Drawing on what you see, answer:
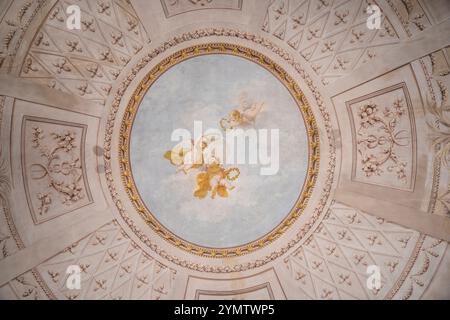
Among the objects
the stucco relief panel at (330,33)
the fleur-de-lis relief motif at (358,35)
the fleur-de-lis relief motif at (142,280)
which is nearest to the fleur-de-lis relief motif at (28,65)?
the stucco relief panel at (330,33)

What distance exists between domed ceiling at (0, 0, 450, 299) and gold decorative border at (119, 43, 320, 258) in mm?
40

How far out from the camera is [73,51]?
10.4m

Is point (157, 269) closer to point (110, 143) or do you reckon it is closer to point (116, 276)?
point (116, 276)

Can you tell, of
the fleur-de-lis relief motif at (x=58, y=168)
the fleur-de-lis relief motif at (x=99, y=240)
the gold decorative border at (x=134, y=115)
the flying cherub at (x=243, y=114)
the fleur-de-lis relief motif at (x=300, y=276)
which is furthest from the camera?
the fleur-de-lis relief motif at (x=300, y=276)

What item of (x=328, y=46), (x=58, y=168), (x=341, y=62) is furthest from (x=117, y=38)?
(x=341, y=62)

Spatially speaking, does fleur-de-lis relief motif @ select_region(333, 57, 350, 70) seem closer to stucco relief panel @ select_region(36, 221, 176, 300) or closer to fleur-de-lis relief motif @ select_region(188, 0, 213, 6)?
fleur-de-lis relief motif @ select_region(188, 0, 213, 6)

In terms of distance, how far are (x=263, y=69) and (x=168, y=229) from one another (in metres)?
5.39

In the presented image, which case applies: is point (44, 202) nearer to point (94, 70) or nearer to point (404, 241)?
point (94, 70)

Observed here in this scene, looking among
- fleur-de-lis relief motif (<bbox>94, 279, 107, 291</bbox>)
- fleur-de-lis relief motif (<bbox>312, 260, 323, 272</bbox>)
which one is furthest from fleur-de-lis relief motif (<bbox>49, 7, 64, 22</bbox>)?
fleur-de-lis relief motif (<bbox>312, 260, 323, 272</bbox>)

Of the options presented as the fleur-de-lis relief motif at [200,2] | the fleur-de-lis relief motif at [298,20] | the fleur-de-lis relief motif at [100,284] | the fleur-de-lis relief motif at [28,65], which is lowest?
the fleur-de-lis relief motif at [100,284]

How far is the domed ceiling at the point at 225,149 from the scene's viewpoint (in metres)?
10.2

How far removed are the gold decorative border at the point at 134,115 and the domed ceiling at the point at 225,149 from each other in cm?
4

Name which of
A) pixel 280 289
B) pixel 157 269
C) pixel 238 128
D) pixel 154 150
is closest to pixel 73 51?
pixel 154 150

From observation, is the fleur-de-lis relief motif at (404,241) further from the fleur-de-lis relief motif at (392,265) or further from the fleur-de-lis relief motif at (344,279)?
the fleur-de-lis relief motif at (344,279)
